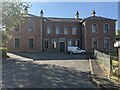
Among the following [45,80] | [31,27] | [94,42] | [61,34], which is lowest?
[45,80]

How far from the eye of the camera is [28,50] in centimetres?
4278

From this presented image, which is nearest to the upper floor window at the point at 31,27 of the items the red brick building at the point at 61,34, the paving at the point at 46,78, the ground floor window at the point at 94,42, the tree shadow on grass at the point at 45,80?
the red brick building at the point at 61,34

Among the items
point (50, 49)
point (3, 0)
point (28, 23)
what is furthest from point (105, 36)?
point (3, 0)

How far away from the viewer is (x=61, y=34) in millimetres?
46062

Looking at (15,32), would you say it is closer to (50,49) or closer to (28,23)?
(28,23)

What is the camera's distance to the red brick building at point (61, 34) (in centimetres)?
4303

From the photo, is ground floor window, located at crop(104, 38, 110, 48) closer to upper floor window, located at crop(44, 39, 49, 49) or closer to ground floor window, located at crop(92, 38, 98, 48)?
ground floor window, located at crop(92, 38, 98, 48)

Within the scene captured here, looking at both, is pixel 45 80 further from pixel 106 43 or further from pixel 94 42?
pixel 106 43

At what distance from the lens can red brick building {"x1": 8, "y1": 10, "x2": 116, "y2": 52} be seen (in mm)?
43031

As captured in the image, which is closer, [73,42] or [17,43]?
[17,43]

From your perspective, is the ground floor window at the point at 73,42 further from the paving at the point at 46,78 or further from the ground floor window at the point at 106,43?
the paving at the point at 46,78

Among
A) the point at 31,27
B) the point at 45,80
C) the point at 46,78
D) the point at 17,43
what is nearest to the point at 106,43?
the point at 31,27

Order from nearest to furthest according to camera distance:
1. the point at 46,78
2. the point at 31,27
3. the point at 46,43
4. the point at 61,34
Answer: the point at 46,78 < the point at 31,27 < the point at 46,43 < the point at 61,34

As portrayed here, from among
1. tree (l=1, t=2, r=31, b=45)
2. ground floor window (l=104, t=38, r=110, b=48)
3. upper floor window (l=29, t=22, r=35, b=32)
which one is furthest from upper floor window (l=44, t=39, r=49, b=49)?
tree (l=1, t=2, r=31, b=45)
